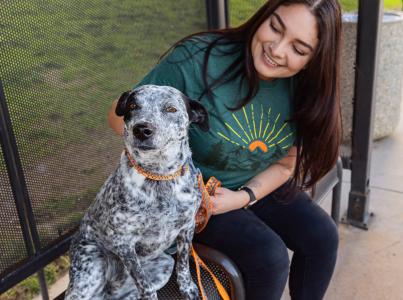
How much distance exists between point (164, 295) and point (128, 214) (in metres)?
Answer: 0.40

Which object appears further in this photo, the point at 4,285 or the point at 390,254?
the point at 390,254

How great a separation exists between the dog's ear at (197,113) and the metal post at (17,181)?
2.27 feet

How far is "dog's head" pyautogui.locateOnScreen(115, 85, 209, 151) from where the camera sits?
4.74 ft

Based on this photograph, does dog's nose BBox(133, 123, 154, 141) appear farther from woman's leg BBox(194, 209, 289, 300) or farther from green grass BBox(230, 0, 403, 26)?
green grass BBox(230, 0, 403, 26)

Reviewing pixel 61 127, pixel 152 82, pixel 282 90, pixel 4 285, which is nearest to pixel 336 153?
pixel 282 90

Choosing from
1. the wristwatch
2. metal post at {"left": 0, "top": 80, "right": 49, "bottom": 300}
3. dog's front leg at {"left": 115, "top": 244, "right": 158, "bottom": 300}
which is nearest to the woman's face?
the wristwatch

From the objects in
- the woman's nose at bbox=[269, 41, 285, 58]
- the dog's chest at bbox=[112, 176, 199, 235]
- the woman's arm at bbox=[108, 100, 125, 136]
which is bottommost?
the dog's chest at bbox=[112, 176, 199, 235]

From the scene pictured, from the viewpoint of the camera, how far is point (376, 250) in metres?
3.09

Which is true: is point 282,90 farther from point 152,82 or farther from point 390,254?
point 390,254

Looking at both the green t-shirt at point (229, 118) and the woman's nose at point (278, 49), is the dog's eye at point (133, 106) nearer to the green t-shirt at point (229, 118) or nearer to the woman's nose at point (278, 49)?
the green t-shirt at point (229, 118)

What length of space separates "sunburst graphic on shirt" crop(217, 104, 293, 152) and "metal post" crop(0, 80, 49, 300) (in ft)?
2.60

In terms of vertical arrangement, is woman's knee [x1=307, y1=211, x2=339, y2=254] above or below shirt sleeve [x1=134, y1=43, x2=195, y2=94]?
below

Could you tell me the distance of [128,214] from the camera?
1581 millimetres

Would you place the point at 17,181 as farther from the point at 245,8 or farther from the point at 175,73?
the point at 245,8
